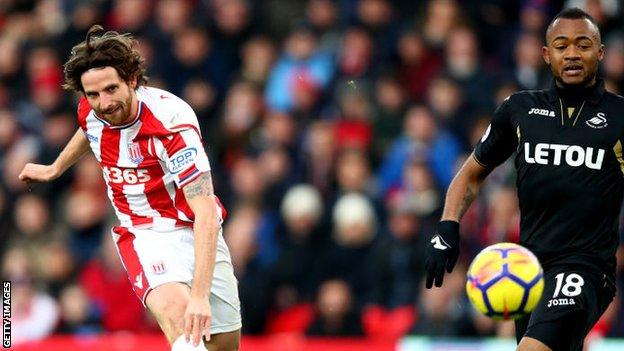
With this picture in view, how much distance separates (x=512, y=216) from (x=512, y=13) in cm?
296

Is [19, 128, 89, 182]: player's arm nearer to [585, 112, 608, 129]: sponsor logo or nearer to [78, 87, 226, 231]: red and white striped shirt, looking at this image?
[78, 87, 226, 231]: red and white striped shirt

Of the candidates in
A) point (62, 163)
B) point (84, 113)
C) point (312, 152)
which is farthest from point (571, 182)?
point (312, 152)

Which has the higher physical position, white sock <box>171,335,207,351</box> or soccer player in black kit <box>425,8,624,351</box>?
soccer player in black kit <box>425,8,624,351</box>

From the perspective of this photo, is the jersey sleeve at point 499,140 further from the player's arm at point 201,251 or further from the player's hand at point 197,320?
the player's hand at point 197,320

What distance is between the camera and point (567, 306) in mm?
6895

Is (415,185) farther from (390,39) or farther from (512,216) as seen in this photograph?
(390,39)

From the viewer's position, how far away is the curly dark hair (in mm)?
7074

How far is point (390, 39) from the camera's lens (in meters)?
13.4

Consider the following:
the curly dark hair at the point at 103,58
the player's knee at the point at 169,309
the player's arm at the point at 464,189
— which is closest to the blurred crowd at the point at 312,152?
the player's arm at the point at 464,189

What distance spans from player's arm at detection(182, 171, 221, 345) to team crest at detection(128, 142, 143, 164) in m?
0.36

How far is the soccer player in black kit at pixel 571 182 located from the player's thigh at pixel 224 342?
1.14m

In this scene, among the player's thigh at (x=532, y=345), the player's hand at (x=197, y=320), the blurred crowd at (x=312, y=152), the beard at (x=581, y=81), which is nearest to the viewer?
the player's hand at (x=197, y=320)

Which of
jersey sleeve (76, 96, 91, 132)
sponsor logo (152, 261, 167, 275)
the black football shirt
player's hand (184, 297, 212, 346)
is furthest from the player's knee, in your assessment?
the black football shirt

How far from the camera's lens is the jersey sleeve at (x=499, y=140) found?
289 inches
